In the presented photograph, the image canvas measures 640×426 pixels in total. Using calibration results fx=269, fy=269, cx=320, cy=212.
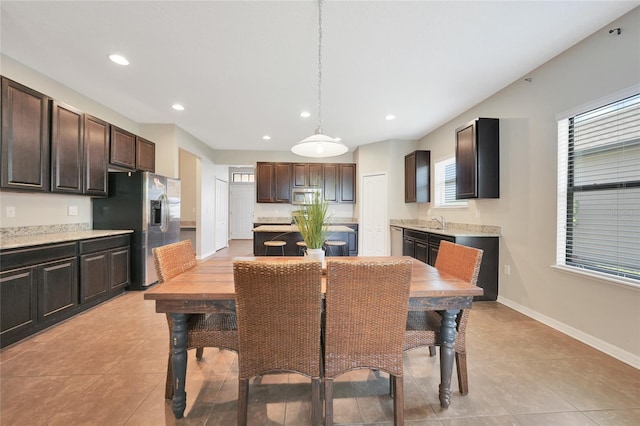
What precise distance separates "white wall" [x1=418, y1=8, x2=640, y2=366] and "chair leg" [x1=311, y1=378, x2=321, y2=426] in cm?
247

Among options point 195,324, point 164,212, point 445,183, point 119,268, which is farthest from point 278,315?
point 445,183

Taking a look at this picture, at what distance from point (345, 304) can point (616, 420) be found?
5.67 ft

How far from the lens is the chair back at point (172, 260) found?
5.45 ft

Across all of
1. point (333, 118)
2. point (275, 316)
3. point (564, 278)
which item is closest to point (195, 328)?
point (275, 316)

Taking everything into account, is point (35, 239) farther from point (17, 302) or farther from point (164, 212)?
point (164, 212)

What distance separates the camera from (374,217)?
612 centimetres

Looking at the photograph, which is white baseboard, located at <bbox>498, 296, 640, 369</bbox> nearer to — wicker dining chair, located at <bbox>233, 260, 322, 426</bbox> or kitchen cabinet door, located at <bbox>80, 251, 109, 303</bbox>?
wicker dining chair, located at <bbox>233, 260, 322, 426</bbox>

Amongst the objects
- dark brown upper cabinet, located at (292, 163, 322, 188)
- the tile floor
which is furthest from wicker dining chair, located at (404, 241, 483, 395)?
dark brown upper cabinet, located at (292, 163, 322, 188)

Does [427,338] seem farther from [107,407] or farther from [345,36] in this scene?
[345,36]

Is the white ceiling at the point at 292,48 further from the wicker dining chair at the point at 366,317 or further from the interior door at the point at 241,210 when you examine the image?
the interior door at the point at 241,210

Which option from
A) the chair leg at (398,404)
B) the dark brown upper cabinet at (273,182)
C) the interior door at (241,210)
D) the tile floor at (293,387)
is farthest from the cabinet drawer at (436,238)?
the interior door at (241,210)

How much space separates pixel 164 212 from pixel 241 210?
588 centimetres

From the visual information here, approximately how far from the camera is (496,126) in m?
3.43

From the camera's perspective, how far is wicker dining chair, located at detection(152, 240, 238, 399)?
1527 millimetres
